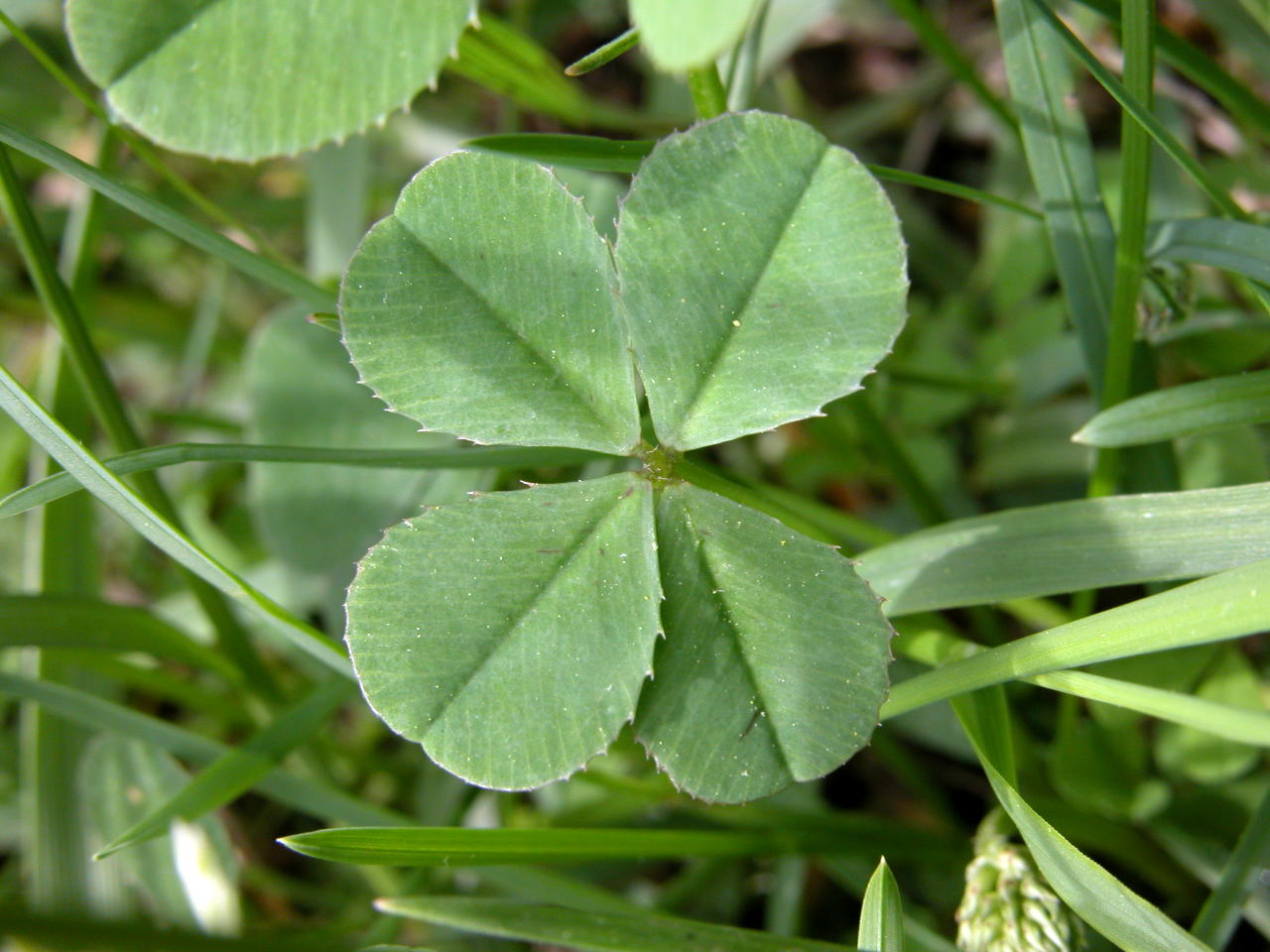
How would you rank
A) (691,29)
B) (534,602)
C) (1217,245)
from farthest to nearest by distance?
(1217,245)
(534,602)
(691,29)

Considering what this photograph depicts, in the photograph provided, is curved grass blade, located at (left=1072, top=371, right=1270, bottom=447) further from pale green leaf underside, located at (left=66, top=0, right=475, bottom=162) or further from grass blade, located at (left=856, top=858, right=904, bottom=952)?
pale green leaf underside, located at (left=66, top=0, right=475, bottom=162)

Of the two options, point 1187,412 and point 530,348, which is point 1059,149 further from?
point 530,348

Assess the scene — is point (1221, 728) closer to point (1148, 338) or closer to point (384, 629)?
point (1148, 338)

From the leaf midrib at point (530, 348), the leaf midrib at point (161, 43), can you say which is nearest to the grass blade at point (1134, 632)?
the leaf midrib at point (530, 348)

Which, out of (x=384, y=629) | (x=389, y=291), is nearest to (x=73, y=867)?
(x=384, y=629)

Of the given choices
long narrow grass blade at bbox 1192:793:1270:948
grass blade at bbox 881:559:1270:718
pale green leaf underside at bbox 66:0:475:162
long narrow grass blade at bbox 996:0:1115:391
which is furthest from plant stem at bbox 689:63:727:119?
long narrow grass blade at bbox 1192:793:1270:948

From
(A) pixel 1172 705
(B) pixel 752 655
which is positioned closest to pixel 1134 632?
(A) pixel 1172 705

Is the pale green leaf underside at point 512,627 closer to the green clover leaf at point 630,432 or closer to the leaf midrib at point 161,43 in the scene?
the green clover leaf at point 630,432

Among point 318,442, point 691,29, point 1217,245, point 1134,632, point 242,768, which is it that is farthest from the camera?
point 318,442
